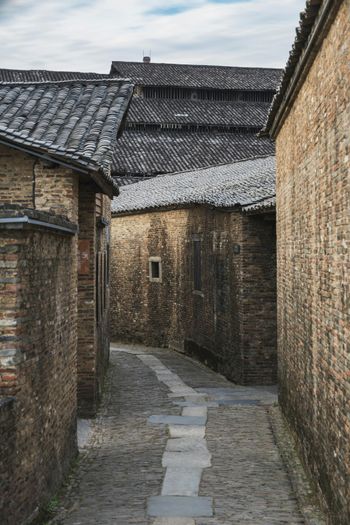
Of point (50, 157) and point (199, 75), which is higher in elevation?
point (199, 75)

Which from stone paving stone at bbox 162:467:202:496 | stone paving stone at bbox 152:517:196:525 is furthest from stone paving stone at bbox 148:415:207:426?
stone paving stone at bbox 152:517:196:525

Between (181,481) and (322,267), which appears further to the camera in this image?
(181,481)

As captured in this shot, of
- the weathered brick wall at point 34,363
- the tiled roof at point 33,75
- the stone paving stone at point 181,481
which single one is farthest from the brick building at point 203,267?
the tiled roof at point 33,75

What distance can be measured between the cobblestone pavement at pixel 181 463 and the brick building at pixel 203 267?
138 centimetres

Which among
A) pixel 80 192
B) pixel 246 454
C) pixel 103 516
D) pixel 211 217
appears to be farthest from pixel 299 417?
pixel 211 217

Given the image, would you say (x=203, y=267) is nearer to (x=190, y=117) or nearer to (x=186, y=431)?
(x=186, y=431)

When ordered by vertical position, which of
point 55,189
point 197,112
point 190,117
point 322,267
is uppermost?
point 197,112

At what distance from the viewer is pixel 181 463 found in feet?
29.1

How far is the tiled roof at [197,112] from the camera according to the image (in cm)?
3888

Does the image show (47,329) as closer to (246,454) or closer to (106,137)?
(246,454)

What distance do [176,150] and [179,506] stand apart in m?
30.2

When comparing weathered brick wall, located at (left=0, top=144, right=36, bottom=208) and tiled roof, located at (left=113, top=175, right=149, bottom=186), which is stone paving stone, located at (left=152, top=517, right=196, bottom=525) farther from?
tiled roof, located at (left=113, top=175, right=149, bottom=186)

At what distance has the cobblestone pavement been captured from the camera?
Answer: 7.19 metres

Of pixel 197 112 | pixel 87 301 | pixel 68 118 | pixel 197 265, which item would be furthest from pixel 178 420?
pixel 197 112
